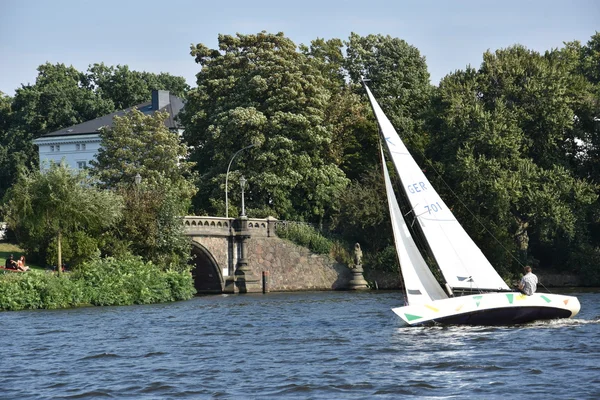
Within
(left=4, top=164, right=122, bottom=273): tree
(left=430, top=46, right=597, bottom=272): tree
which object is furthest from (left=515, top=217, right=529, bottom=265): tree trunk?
(left=4, top=164, right=122, bottom=273): tree

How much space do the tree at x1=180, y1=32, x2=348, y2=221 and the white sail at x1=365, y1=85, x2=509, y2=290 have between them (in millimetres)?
37370

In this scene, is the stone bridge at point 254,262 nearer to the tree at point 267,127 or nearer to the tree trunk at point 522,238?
the tree at point 267,127

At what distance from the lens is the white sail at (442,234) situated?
33.2 m

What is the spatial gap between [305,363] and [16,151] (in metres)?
85.0

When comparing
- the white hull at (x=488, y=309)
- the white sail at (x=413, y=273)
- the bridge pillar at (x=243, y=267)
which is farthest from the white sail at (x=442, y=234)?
the bridge pillar at (x=243, y=267)

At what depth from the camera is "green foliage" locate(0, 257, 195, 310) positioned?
152 feet

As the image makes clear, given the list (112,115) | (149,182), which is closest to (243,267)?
(149,182)

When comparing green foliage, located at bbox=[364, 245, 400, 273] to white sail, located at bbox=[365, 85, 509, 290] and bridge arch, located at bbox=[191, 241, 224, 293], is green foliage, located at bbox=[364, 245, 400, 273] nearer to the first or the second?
bridge arch, located at bbox=[191, 241, 224, 293]

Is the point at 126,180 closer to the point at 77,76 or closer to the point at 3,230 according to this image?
the point at 3,230

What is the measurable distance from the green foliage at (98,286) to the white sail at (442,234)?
Answer: 2002 centimetres

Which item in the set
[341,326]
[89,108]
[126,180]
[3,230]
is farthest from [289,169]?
[89,108]

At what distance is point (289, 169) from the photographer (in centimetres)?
7238

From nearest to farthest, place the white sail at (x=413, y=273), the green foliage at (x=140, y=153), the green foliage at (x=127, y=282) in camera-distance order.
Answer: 1. the white sail at (x=413, y=273)
2. the green foliage at (x=127, y=282)
3. the green foliage at (x=140, y=153)

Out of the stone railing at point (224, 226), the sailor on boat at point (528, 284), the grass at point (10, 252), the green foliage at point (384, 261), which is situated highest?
→ the stone railing at point (224, 226)
